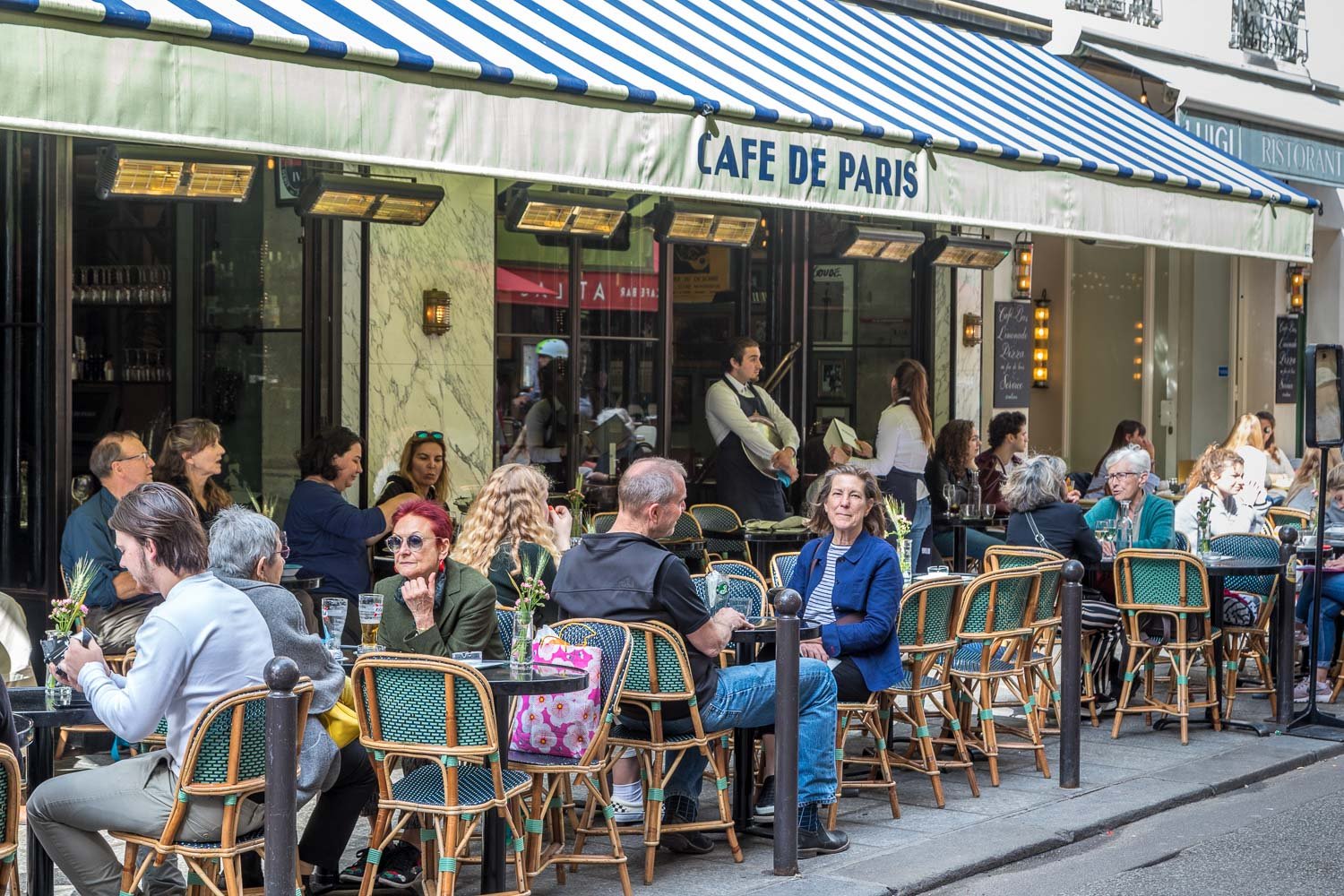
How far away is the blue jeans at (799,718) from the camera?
20.2 ft

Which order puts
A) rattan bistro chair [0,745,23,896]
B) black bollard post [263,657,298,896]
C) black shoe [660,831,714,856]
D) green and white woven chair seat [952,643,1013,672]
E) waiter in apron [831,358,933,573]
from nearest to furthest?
rattan bistro chair [0,745,23,896], black bollard post [263,657,298,896], black shoe [660,831,714,856], green and white woven chair seat [952,643,1013,672], waiter in apron [831,358,933,573]

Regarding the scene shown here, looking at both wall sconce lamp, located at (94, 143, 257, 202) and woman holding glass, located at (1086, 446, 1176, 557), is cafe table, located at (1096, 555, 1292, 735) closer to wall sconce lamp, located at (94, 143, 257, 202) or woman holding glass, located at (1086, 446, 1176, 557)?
woman holding glass, located at (1086, 446, 1176, 557)

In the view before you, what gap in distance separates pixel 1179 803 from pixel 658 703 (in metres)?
2.67

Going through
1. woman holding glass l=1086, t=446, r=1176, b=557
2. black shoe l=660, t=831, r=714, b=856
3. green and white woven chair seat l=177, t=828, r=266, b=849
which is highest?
woman holding glass l=1086, t=446, r=1176, b=557

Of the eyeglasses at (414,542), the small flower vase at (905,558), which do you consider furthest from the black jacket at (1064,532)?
the eyeglasses at (414,542)

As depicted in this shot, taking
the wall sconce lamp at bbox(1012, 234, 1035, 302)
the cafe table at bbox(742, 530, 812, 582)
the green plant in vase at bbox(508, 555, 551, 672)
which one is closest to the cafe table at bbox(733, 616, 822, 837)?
the green plant in vase at bbox(508, 555, 551, 672)

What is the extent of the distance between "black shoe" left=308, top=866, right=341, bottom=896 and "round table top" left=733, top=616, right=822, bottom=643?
162 cm

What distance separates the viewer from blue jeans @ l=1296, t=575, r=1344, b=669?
9891 millimetres

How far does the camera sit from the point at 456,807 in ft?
16.8

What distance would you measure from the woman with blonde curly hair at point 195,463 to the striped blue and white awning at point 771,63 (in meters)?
2.31

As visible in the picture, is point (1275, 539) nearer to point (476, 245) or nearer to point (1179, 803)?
point (1179, 803)

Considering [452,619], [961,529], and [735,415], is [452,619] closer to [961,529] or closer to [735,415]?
[735,415]

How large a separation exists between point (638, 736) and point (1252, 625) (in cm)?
461

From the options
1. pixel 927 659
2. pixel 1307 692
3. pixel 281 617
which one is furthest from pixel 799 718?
pixel 1307 692
